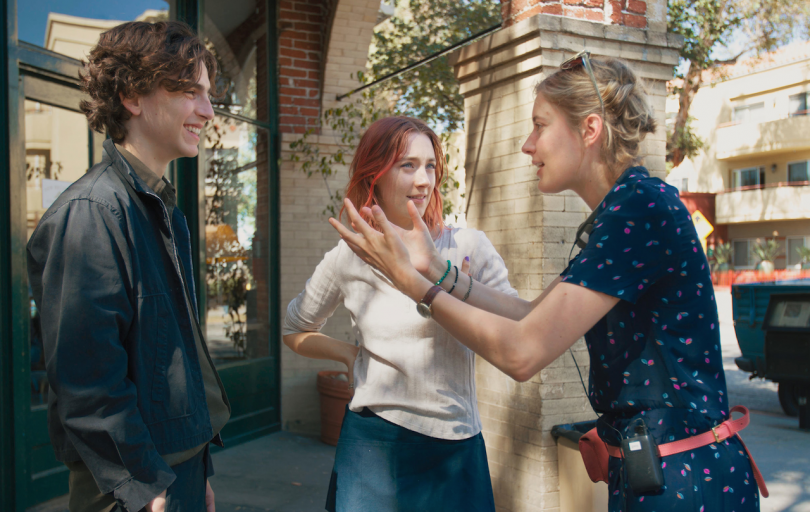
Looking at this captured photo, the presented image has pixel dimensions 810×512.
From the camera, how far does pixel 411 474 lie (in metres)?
2.01

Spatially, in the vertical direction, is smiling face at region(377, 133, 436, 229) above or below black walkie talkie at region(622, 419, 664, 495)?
Answer: above

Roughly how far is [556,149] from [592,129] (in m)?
0.11

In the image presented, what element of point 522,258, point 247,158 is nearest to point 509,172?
point 522,258

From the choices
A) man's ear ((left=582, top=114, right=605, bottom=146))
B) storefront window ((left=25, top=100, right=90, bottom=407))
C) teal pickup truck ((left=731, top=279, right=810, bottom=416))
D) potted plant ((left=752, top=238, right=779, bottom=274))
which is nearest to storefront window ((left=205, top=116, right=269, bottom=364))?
storefront window ((left=25, top=100, right=90, bottom=407))

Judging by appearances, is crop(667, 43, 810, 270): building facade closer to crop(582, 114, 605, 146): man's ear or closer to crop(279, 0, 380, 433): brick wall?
crop(279, 0, 380, 433): brick wall

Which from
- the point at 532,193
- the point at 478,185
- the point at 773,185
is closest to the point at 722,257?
the point at 773,185

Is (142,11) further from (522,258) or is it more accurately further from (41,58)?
(522,258)

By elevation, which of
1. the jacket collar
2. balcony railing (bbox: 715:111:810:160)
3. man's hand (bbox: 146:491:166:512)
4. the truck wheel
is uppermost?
balcony railing (bbox: 715:111:810:160)

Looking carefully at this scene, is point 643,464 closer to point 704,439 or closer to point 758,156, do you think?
point 704,439

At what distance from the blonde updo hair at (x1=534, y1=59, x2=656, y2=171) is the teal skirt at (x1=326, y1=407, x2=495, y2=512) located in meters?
1.04

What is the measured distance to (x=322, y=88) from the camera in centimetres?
662

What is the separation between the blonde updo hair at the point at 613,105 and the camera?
1.68m

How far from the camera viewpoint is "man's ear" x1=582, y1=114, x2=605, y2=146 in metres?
1.69

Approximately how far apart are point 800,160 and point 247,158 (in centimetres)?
3096
